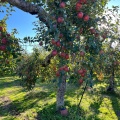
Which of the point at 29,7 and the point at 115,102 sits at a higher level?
the point at 29,7

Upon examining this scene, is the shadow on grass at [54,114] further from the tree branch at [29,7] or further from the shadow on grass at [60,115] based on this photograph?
the tree branch at [29,7]

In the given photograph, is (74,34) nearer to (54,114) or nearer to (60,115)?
(60,115)

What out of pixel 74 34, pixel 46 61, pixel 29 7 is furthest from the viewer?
pixel 46 61

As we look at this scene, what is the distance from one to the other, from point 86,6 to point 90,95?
15363mm

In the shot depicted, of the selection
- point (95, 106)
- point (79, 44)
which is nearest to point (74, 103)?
point (95, 106)

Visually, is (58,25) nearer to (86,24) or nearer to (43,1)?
(86,24)

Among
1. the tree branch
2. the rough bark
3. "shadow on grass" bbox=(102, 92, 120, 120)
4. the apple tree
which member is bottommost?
"shadow on grass" bbox=(102, 92, 120, 120)

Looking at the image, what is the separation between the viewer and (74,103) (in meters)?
16.9

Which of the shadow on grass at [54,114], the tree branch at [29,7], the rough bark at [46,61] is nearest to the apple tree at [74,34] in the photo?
the tree branch at [29,7]

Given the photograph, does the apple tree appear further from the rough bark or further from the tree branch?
the rough bark

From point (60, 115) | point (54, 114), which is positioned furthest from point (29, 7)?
point (54, 114)

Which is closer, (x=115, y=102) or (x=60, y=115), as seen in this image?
(x=60, y=115)

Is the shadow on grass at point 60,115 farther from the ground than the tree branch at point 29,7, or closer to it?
closer to it

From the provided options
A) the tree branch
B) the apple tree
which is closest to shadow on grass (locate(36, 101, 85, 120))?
the tree branch
